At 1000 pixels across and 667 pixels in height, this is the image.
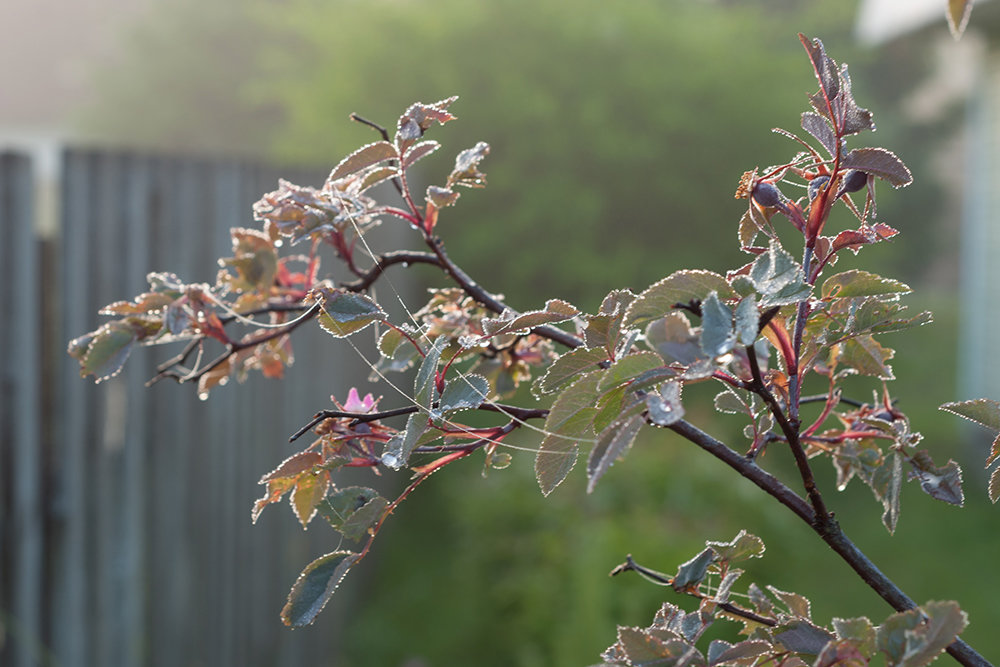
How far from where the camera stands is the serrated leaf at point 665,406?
0.46 m

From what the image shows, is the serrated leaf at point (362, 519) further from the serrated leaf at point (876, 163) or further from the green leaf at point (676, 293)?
the serrated leaf at point (876, 163)

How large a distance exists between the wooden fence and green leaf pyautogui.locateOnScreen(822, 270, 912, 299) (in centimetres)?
228

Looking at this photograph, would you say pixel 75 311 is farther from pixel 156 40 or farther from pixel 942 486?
pixel 156 40

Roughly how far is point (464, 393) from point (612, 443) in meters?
0.12

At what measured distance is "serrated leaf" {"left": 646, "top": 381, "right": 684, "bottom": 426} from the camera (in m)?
0.46

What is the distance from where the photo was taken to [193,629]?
10.1 feet

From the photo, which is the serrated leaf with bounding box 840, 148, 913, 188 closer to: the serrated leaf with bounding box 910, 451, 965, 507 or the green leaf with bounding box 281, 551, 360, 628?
the serrated leaf with bounding box 910, 451, 965, 507

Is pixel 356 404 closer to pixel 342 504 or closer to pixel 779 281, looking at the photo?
pixel 342 504

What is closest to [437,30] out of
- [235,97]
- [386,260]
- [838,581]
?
[838,581]

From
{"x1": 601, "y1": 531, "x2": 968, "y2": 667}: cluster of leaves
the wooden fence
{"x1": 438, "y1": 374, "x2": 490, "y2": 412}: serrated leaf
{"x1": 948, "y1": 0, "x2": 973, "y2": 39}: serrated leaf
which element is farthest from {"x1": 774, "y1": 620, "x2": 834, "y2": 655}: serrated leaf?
the wooden fence

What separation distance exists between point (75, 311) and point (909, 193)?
42.6ft

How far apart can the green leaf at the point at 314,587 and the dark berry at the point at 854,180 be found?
1.19 feet

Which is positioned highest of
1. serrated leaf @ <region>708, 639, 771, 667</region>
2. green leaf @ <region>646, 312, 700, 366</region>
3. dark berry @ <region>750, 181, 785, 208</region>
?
dark berry @ <region>750, 181, 785, 208</region>

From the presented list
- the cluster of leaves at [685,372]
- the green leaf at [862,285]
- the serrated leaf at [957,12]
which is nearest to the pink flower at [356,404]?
the cluster of leaves at [685,372]
